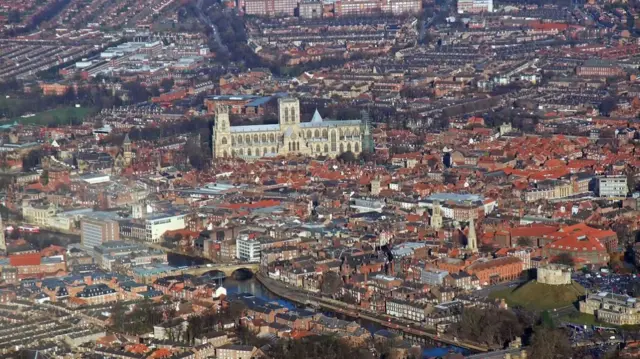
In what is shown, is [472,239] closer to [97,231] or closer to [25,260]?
[97,231]

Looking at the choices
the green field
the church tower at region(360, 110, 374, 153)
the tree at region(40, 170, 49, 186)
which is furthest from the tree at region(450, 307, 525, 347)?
the church tower at region(360, 110, 374, 153)

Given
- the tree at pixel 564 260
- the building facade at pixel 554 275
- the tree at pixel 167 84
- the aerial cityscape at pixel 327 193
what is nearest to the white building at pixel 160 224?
the aerial cityscape at pixel 327 193

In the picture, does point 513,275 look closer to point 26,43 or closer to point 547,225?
point 547,225

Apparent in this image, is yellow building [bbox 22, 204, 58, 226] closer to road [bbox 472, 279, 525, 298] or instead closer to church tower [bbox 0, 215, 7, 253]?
church tower [bbox 0, 215, 7, 253]

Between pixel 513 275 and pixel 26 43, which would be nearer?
pixel 513 275

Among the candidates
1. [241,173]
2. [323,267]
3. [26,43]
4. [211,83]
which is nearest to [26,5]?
[26,43]

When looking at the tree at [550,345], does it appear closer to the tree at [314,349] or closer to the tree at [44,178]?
the tree at [314,349]

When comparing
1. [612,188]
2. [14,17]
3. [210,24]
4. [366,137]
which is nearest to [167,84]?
[210,24]
